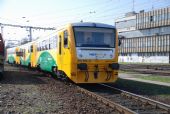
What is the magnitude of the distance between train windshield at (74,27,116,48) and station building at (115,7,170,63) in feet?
204

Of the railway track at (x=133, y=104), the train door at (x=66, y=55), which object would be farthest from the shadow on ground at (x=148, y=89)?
the train door at (x=66, y=55)

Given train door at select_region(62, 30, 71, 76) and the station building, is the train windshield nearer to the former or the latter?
train door at select_region(62, 30, 71, 76)

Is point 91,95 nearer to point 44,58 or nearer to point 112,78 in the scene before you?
point 112,78

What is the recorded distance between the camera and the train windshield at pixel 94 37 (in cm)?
1516

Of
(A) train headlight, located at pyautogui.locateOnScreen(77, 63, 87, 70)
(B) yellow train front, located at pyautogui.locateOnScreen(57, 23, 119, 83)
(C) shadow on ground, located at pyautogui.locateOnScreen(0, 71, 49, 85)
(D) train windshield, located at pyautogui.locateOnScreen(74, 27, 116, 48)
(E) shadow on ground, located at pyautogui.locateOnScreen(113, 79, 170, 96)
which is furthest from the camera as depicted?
(C) shadow on ground, located at pyautogui.locateOnScreen(0, 71, 49, 85)

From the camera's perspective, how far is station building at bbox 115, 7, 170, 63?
77.8 metres

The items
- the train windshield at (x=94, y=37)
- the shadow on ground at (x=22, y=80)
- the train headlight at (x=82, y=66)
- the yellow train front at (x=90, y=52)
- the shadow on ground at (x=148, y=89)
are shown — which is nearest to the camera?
the shadow on ground at (x=148, y=89)

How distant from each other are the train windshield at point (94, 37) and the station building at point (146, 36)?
62.2 metres

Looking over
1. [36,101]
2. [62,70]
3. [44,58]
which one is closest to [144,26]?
[44,58]

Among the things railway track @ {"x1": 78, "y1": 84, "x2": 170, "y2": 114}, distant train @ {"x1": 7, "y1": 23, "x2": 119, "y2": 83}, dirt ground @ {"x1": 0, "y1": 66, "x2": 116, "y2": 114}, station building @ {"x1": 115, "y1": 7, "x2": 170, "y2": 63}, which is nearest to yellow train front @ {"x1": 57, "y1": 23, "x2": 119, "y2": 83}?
distant train @ {"x1": 7, "y1": 23, "x2": 119, "y2": 83}

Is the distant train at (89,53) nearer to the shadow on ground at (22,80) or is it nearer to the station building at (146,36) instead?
the shadow on ground at (22,80)

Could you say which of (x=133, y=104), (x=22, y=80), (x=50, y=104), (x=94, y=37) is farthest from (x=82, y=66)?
(x=22, y=80)

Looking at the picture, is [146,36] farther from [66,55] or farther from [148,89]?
[66,55]

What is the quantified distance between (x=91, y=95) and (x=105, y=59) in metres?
2.97
